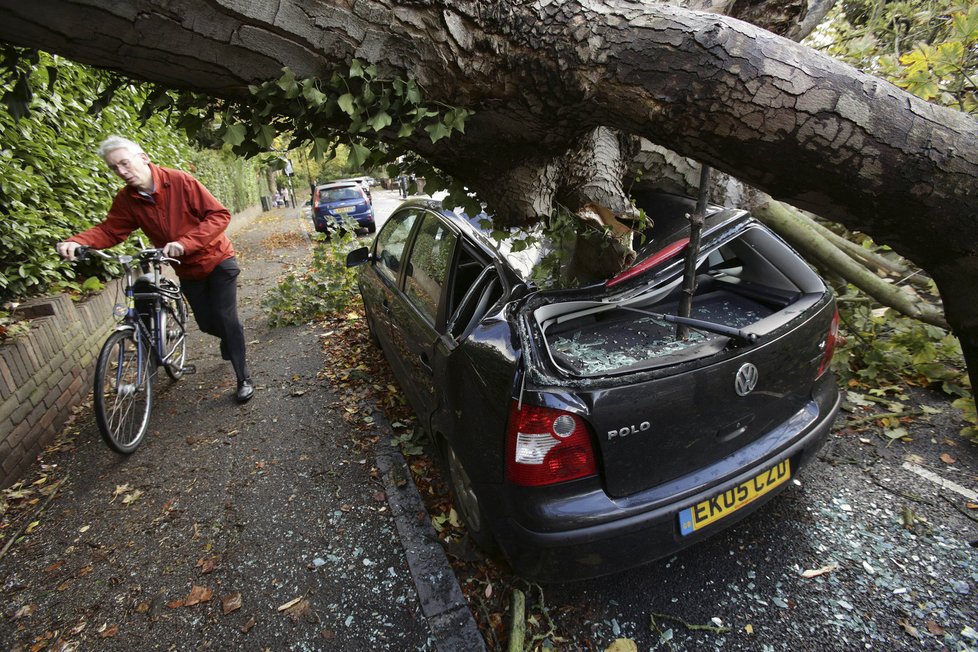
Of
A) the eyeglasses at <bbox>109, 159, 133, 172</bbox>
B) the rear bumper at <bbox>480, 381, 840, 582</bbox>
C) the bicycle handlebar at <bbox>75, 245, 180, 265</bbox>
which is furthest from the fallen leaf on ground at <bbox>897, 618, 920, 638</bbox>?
the eyeglasses at <bbox>109, 159, 133, 172</bbox>

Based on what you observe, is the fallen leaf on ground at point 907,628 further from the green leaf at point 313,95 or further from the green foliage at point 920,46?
the green leaf at point 313,95

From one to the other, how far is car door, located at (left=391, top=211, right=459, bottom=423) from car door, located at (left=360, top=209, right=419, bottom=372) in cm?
15

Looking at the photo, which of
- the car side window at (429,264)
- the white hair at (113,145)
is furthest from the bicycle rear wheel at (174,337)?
→ the car side window at (429,264)

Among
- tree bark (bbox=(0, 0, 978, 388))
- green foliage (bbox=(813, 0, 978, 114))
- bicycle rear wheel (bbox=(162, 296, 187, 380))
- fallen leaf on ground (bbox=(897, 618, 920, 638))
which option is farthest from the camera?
bicycle rear wheel (bbox=(162, 296, 187, 380))

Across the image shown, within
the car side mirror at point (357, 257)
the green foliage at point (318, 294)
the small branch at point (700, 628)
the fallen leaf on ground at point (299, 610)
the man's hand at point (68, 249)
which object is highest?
the man's hand at point (68, 249)

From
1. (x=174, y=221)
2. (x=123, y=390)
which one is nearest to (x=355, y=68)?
(x=174, y=221)

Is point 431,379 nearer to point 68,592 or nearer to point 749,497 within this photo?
point 749,497

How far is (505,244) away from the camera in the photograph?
9.09 ft

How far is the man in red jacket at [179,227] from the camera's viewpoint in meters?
3.29

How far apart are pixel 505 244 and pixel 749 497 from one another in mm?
1723

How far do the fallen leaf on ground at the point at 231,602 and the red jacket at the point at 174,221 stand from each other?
7.68ft

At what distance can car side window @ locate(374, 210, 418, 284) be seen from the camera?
369cm

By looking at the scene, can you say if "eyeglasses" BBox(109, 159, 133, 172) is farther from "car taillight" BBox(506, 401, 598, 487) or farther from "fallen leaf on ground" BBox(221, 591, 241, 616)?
"car taillight" BBox(506, 401, 598, 487)

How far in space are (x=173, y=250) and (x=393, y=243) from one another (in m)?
1.55
